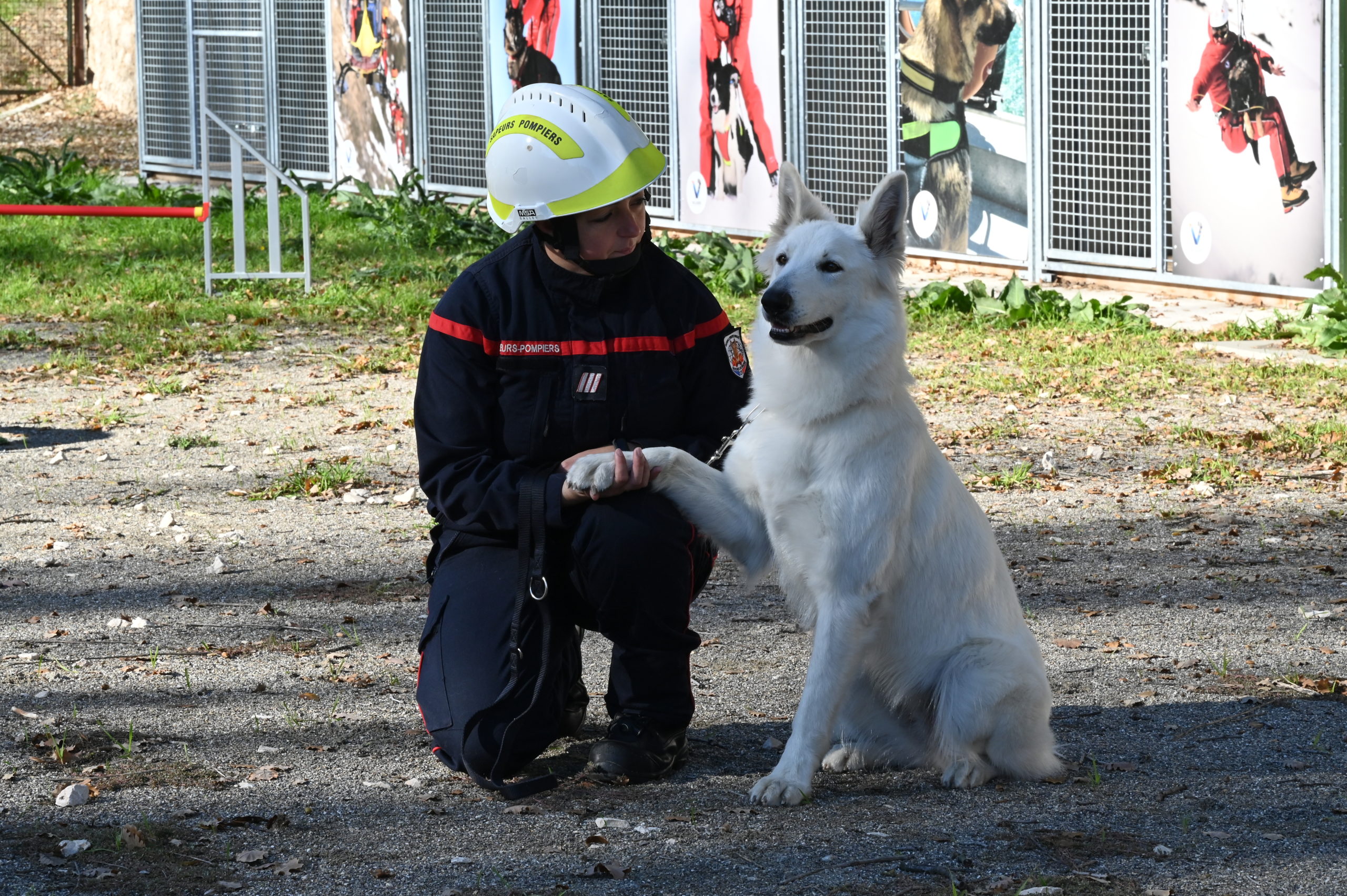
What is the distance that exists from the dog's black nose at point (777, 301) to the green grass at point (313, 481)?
351 centimetres

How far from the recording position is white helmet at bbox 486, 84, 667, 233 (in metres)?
3.45

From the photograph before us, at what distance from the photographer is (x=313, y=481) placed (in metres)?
6.48

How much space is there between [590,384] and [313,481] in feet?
10.7

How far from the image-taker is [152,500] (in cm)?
624

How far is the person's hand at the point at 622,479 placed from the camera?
337 cm

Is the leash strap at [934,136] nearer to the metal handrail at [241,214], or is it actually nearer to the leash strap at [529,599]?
the metal handrail at [241,214]

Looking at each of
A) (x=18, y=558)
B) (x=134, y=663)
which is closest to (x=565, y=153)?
(x=134, y=663)

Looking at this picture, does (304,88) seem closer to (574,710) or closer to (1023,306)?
(1023,306)

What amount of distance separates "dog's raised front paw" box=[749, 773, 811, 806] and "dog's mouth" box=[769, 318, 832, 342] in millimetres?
1013

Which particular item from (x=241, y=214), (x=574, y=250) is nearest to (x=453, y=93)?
(x=241, y=214)

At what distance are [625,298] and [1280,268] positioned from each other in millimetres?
7464

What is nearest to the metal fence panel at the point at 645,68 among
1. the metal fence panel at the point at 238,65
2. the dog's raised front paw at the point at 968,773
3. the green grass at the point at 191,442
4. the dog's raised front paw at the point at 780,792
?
the metal fence panel at the point at 238,65

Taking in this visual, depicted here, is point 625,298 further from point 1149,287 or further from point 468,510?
point 1149,287

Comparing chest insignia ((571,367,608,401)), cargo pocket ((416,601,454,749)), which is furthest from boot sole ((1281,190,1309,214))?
cargo pocket ((416,601,454,749))
